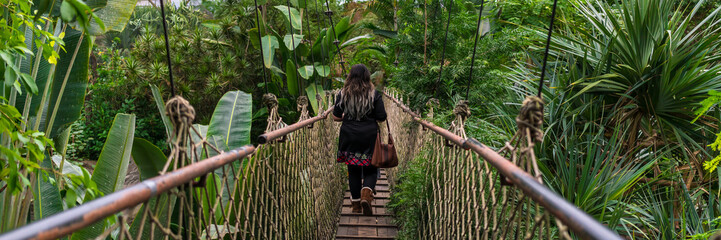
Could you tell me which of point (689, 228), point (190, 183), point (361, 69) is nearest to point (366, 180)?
point (361, 69)

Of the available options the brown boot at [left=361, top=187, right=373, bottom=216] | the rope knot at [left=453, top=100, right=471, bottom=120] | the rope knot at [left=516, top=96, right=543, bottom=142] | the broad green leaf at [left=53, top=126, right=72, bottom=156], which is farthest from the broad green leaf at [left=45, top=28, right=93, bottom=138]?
the rope knot at [left=516, top=96, right=543, bottom=142]

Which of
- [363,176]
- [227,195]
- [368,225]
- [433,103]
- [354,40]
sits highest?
[354,40]

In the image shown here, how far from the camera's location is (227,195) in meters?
2.02

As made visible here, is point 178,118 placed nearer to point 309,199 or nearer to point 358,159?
point 309,199

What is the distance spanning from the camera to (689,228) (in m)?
2.63

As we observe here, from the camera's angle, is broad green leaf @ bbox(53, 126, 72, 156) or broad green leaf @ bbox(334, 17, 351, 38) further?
broad green leaf @ bbox(334, 17, 351, 38)

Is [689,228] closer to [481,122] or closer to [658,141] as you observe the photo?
[658,141]

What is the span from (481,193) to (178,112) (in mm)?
812

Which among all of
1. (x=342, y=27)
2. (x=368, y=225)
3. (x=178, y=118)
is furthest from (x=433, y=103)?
(x=342, y=27)

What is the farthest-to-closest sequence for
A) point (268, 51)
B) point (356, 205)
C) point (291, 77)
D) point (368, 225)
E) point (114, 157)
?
point (291, 77)
point (268, 51)
point (356, 205)
point (368, 225)
point (114, 157)

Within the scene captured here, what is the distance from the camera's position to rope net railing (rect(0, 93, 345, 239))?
712 millimetres

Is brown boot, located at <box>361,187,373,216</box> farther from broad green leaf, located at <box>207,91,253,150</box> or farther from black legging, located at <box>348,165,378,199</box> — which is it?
broad green leaf, located at <box>207,91,253,150</box>

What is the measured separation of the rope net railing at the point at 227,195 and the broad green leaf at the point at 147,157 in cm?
7

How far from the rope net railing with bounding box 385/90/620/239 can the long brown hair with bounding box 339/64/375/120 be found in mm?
364
